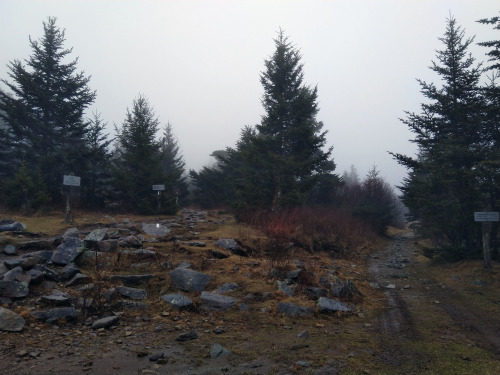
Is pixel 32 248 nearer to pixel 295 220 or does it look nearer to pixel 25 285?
pixel 25 285

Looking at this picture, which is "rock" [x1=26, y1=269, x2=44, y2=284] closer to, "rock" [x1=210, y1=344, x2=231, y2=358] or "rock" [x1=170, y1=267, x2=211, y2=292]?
"rock" [x1=170, y1=267, x2=211, y2=292]

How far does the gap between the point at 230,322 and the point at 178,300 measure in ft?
3.92

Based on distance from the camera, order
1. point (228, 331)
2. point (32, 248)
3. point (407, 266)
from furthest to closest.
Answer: point (407, 266) < point (32, 248) < point (228, 331)

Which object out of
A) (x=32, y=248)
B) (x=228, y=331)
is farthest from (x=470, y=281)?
(x=32, y=248)

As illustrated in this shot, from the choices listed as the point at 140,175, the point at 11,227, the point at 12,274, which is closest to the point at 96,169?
the point at 140,175

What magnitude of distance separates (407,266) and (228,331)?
35.7 ft

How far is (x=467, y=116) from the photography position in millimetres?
13094

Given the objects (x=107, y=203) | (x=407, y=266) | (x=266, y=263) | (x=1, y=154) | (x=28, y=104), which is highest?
(x=28, y=104)

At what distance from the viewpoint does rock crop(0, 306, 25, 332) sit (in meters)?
5.14

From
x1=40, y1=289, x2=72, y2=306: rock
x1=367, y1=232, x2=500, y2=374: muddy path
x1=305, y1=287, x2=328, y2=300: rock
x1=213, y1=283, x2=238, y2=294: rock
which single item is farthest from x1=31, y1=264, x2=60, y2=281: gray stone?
x1=367, y1=232, x2=500, y2=374: muddy path

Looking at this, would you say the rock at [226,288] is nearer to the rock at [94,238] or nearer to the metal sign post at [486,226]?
the rock at [94,238]

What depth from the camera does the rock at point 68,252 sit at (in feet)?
26.1

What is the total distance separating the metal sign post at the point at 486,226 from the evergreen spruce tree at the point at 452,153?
107cm

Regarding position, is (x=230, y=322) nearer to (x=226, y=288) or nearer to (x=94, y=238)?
(x=226, y=288)
